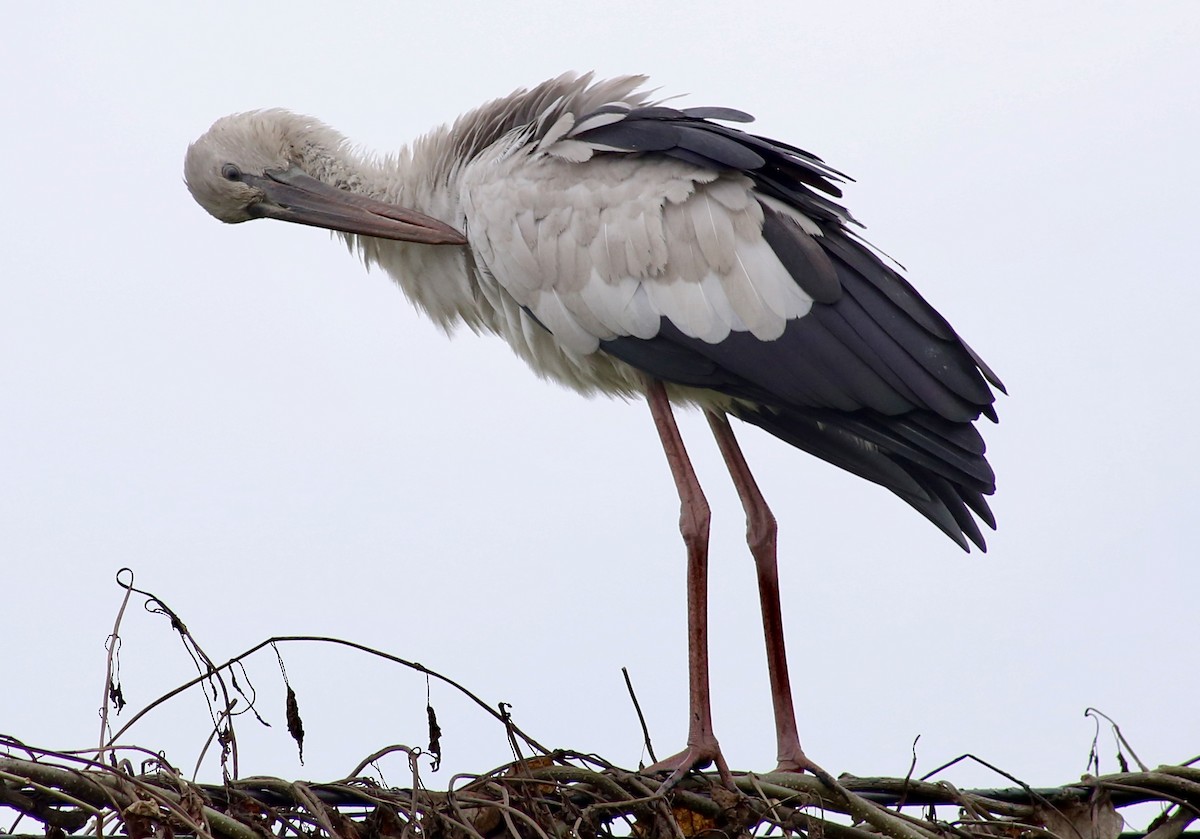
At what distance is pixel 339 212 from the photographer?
218 inches

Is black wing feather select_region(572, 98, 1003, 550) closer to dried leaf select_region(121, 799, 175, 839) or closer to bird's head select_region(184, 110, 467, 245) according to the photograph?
bird's head select_region(184, 110, 467, 245)

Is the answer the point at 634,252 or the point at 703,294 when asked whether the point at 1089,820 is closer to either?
the point at 703,294

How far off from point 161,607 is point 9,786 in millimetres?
542

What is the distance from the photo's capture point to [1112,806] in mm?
3879

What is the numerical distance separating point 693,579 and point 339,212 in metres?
1.83

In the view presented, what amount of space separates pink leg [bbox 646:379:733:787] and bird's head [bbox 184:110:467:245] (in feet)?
4.62

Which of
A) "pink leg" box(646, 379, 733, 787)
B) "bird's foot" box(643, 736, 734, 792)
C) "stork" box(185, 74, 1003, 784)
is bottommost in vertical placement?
"bird's foot" box(643, 736, 734, 792)

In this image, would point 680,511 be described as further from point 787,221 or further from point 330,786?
point 330,786

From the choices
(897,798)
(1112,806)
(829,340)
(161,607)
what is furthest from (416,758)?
(829,340)

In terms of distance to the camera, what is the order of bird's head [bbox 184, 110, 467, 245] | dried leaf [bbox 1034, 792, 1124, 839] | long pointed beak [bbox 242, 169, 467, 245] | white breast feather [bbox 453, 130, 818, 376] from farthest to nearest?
bird's head [bbox 184, 110, 467, 245], long pointed beak [bbox 242, 169, 467, 245], white breast feather [bbox 453, 130, 818, 376], dried leaf [bbox 1034, 792, 1124, 839]

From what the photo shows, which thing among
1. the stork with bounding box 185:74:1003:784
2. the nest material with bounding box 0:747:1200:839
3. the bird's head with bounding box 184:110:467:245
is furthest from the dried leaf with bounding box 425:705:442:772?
the bird's head with bounding box 184:110:467:245

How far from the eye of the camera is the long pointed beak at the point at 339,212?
207 inches

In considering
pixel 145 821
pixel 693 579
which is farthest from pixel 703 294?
pixel 145 821

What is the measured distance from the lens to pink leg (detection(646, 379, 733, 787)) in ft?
15.3
